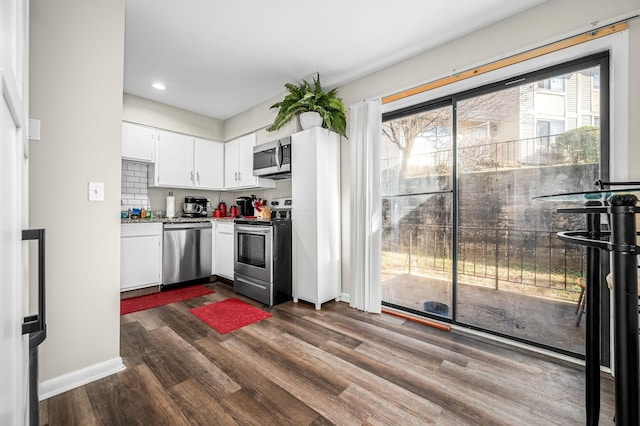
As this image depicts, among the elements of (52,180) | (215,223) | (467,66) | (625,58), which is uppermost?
(467,66)

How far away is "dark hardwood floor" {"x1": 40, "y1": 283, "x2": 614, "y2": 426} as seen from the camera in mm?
1436

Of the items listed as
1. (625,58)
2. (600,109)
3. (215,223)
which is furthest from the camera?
(215,223)

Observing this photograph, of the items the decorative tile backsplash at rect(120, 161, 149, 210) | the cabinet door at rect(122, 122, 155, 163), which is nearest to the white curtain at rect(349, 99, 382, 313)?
the cabinet door at rect(122, 122, 155, 163)

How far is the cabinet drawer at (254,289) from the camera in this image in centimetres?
309

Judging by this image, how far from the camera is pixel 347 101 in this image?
3.23m

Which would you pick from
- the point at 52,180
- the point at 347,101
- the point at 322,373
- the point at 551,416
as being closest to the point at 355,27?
the point at 347,101

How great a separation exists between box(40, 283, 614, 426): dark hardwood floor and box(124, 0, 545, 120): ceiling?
2.61 metres

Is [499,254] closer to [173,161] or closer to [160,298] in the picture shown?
[160,298]

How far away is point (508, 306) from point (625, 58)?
1.91m

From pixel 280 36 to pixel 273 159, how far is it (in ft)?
4.81

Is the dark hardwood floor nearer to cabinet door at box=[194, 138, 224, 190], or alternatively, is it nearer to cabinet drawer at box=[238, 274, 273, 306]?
cabinet drawer at box=[238, 274, 273, 306]

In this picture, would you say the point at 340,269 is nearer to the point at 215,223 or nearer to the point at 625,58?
the point at 215,223

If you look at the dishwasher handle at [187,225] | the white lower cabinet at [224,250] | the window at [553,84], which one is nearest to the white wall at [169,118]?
the dishwasher handle at [187,225]

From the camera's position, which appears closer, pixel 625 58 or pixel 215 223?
pixel 625 58
